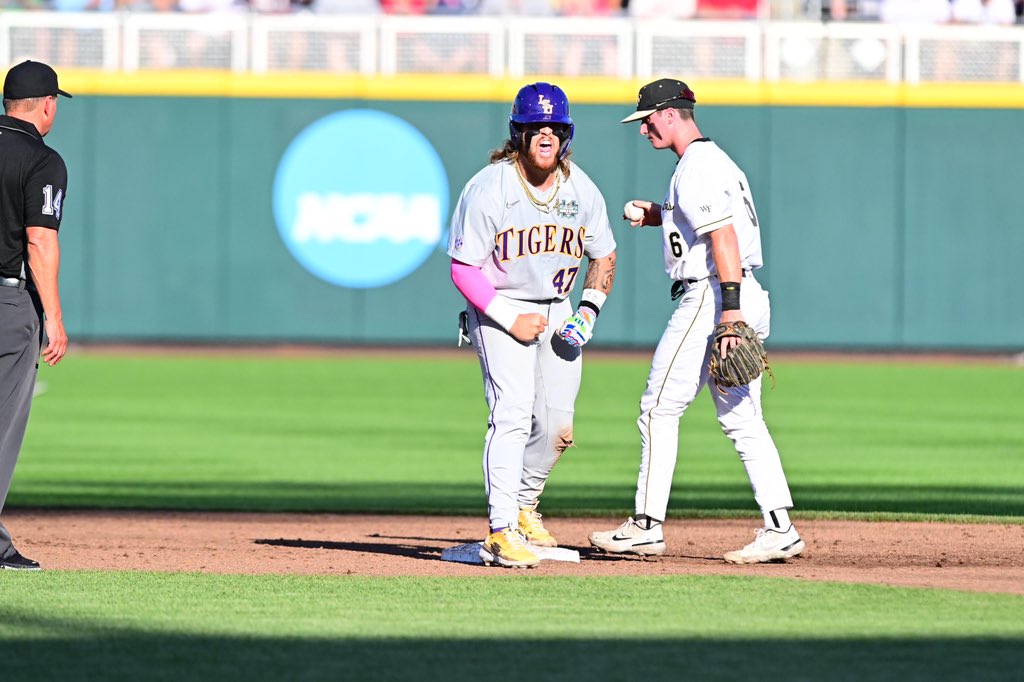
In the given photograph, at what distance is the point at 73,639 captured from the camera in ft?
18.1

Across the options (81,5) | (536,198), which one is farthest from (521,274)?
(81,5)

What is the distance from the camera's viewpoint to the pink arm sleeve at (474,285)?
23.9 feet

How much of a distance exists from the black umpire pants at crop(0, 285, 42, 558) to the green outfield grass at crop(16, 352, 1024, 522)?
315 centimetres

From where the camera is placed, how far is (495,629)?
5.75 meters

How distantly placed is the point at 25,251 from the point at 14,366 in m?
0.46

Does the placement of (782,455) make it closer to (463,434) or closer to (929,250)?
(463,434)

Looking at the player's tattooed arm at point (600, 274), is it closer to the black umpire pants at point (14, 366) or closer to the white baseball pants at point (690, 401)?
the white baseball pants at point (690, 401)

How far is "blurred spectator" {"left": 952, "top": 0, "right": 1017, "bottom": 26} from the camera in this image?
25.0 metres

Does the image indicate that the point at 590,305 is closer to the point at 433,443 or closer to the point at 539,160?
the point at 539,160

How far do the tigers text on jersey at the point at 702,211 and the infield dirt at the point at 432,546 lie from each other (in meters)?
1.28

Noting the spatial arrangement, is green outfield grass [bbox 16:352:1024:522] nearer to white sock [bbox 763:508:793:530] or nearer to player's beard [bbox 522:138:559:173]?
white sock [bbox 763:508:793:530]

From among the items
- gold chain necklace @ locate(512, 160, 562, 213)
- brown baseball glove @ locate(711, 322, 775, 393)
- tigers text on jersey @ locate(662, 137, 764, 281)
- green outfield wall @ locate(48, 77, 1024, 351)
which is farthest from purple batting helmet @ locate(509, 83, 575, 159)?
green outfield wall @ locate(48, 77, 1024, 351)

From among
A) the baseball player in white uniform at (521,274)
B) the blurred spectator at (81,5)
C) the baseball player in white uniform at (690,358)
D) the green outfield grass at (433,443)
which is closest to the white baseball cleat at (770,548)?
the baseball player in white uniform at (690,358)

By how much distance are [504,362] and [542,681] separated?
2612mm
